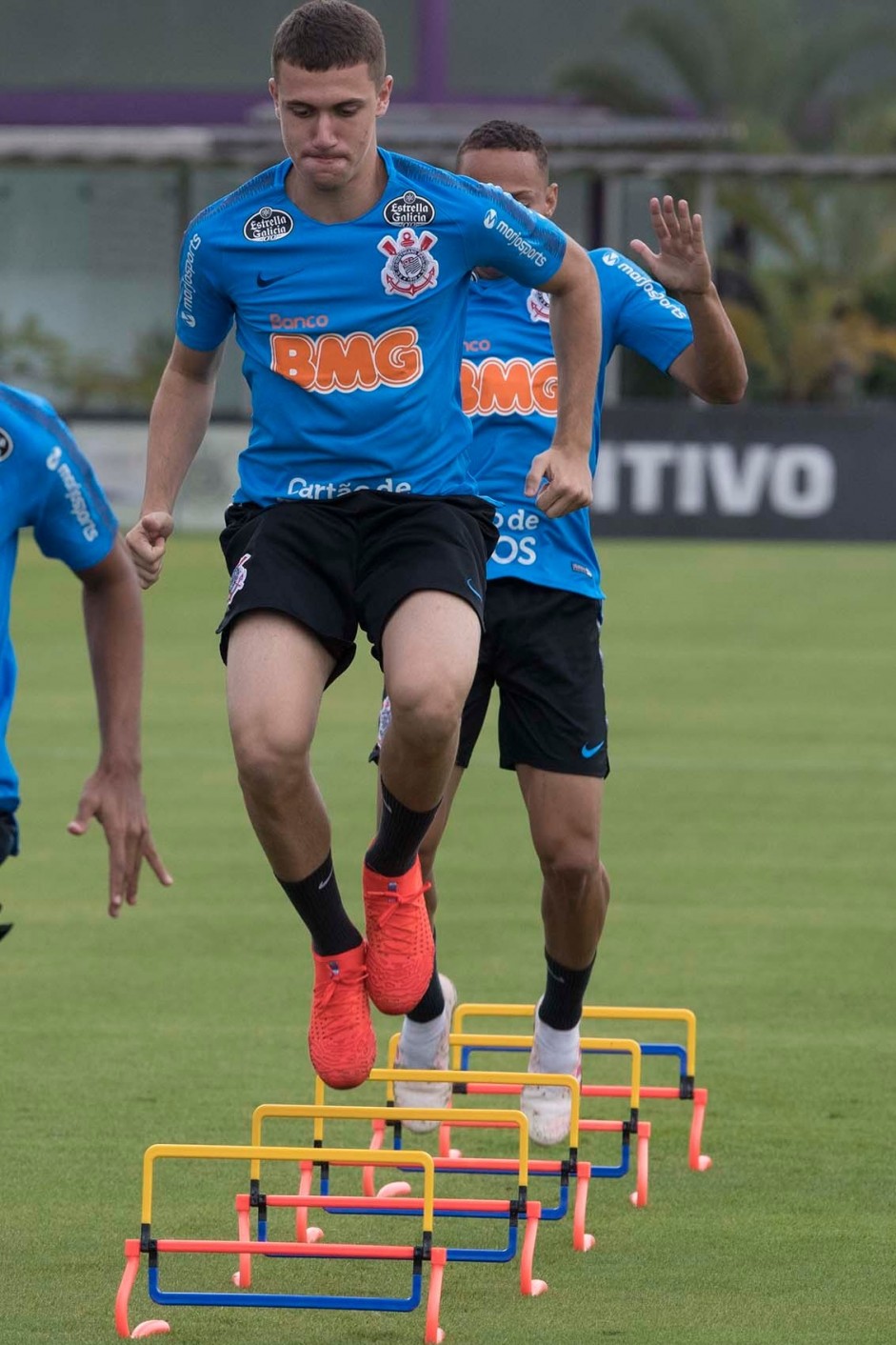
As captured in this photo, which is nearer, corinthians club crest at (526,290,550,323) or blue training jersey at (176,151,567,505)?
blue training jersey at (176,151,567,505)

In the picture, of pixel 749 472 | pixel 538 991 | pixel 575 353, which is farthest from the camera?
pixel 749 472

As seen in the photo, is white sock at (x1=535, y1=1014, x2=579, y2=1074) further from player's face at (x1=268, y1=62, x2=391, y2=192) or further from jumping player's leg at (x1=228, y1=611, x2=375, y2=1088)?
player's face at (x1=268, y1=62, x2=391, y2=192)

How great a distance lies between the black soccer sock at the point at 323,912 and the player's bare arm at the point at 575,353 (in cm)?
106

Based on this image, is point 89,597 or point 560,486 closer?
point 89,597

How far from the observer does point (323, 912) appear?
6.12 m

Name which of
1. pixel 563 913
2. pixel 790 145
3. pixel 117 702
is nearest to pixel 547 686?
pixel 563 913

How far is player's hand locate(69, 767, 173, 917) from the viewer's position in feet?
17.9

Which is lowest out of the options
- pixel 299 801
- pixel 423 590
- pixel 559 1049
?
pixel 559 1049

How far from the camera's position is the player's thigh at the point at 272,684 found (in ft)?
19.3

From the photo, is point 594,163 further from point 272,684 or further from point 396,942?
point 272,684

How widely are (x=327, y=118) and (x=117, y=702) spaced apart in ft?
4.78

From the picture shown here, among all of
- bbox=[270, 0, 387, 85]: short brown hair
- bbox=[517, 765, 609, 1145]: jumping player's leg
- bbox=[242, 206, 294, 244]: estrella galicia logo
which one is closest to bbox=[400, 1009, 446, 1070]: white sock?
bbox=[517, 765, 609, 1145]: jumping player's leg

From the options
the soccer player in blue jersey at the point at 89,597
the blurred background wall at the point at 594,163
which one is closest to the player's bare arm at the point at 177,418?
the soccer player in blue jersey at the point at 89,597

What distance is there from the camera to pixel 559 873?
7.35 meters
